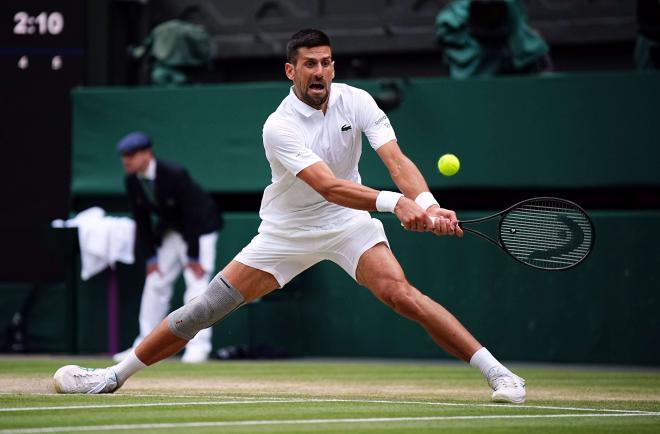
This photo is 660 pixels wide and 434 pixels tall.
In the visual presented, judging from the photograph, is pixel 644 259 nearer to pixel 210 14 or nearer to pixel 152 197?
pixel 152 197

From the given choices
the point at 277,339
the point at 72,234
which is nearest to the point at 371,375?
the point at 277,339

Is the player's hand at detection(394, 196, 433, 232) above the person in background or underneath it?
above

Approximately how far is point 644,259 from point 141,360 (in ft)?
17.4

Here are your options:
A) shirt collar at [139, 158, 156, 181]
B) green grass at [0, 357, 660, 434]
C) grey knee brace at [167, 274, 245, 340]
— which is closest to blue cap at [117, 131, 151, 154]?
shirt collar at [139, 158, 156, 181]

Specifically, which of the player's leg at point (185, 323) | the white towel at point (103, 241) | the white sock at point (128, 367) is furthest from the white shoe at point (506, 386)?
the white towel at point (103, 241)

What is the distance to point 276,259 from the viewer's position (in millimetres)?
7434

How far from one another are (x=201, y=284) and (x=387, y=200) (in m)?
5.56

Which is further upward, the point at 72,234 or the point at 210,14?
the point at 210,14

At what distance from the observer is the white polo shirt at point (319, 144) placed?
289 inches

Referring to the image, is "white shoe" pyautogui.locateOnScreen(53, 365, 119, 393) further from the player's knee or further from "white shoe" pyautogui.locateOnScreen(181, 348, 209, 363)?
"white shoe" pyautogui.locateOnScreen(181, 348, 209, 363)

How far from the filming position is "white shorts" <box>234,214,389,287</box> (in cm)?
739

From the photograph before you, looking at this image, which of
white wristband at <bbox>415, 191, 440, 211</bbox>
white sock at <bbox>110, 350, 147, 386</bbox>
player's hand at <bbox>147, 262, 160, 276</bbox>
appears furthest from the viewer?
player's hand at <bbox>147, 262, 160, 276</bbox>

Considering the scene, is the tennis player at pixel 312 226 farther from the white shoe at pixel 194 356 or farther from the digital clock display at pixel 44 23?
the digital clock display at pixel 44 23

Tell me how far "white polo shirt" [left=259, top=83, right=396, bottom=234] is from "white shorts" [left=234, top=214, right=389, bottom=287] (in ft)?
0.16
